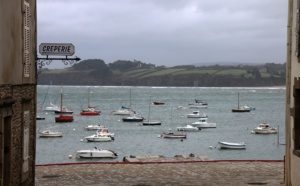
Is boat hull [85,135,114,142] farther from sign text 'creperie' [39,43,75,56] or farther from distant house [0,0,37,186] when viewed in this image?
sign text 'creperie' [39,43,75,56]

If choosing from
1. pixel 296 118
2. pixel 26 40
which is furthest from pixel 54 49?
pixel 296 118

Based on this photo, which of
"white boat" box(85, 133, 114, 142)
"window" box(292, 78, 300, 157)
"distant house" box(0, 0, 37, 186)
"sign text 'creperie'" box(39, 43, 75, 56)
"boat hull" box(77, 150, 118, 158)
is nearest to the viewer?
"distant house" box(0, 0, 37, 186)

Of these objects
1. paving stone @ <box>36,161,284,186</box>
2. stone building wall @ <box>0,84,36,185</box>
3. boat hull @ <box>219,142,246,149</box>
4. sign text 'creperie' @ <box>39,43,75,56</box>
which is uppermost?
sign text 'creperie' @ <box>39,43,75,56</box>

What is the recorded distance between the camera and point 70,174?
22.2 meters

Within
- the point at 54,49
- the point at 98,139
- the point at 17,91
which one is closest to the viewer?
the point at 17,91

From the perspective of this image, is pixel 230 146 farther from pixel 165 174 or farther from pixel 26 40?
pixel 26 40

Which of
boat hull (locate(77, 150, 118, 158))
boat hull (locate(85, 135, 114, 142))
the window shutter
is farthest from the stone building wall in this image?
boat hull (locate(85, 135, 114, 142))

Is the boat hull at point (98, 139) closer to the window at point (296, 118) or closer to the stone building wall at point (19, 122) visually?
the stone building wall at point (19, 122)

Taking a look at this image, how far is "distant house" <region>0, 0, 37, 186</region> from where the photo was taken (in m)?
13.5

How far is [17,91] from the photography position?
589 inches

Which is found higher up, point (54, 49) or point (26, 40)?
point (26, 40)

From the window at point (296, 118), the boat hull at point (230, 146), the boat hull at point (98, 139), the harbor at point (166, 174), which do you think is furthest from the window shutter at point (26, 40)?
the boat hull at point (98, 139)

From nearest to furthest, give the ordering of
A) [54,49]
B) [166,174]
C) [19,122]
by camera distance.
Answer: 1. [19,122]
2. [54,49]
3. [166,174]

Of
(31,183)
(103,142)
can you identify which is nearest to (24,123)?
(31,183)
